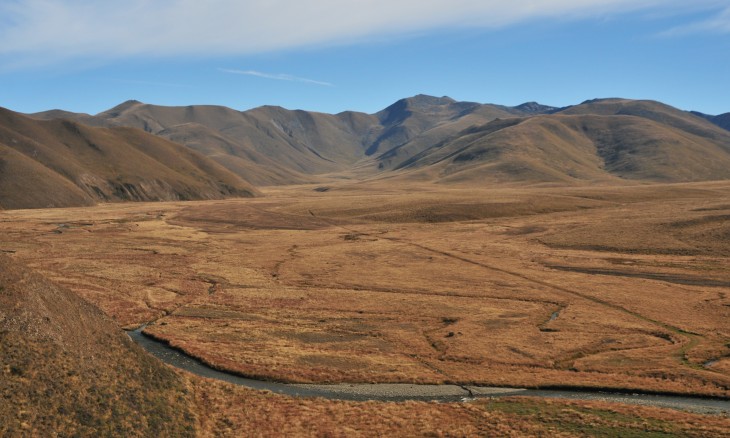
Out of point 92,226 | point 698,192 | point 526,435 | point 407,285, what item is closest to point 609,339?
point 526,435

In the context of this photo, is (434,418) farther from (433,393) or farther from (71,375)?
(71,375)

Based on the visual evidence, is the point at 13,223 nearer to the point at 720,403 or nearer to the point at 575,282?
the point at 575,282

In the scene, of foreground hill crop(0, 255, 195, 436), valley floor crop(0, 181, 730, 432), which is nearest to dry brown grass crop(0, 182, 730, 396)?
valley floor crop(0, 181, 730, 432)

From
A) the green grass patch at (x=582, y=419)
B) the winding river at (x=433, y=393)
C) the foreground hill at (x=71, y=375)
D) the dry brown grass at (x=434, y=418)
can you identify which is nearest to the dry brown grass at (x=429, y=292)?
the winding river at (x=433, y=393)

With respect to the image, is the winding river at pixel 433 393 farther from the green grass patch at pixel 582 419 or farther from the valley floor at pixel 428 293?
the green grass patch at pixel 582 419

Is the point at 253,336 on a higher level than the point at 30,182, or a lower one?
lower

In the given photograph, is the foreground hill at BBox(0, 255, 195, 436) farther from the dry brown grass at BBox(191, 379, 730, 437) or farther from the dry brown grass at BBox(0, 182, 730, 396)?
the dry brown grass at BBox(0, 182, 730, 396)

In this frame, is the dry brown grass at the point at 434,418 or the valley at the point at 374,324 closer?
the dry brown grass at the point at 434,418
